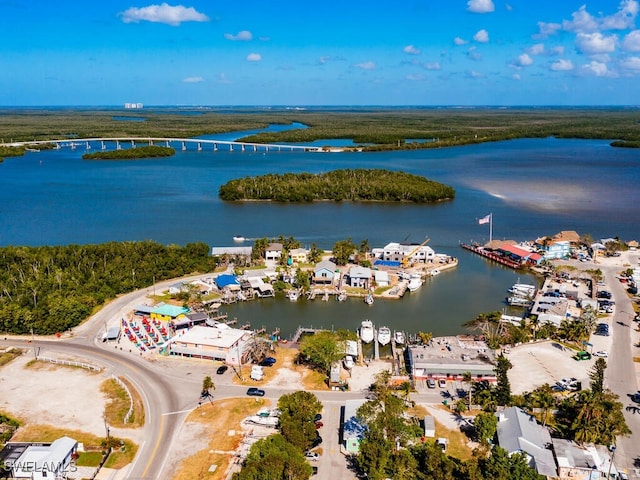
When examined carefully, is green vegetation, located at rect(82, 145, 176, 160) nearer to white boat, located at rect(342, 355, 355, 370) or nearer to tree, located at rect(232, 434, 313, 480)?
white boat, located at rect(342, 355, 355, 370)

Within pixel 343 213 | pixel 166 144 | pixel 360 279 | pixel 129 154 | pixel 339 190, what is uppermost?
pixel 166 144

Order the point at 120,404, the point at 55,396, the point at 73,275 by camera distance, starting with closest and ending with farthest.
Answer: the point at 120,404, the point at 55,396, the point at 73,275

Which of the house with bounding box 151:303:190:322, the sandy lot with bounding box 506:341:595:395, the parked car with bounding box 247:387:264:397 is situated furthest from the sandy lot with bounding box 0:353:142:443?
the sandy lot with bounding box 506:341:595:395

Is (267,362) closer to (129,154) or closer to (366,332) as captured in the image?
(366,332)

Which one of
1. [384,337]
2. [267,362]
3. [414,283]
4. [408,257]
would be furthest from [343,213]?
[267,362]

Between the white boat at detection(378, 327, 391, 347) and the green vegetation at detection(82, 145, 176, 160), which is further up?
the green vegetation at detection(82, 145, 176, 160)

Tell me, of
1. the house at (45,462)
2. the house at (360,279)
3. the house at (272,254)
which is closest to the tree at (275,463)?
the house at (45,462)
